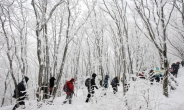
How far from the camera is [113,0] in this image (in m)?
6.33

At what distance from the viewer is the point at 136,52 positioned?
1273cm

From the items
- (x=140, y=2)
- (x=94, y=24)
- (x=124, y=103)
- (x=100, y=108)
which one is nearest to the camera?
(x=124, y=103)

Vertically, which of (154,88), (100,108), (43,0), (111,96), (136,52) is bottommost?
(100,108)

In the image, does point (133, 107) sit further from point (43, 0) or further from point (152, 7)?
point (152, 7)

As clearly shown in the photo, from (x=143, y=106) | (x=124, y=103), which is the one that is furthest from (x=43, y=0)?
(x=143, y=106)

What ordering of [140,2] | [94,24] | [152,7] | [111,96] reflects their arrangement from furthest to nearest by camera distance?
[94,24] < [152,7] < [140,2] < [111,96]

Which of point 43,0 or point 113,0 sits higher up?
point 113,0

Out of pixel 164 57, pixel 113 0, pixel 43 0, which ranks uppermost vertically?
pixel 113 0

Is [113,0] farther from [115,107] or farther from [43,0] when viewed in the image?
[115,107]

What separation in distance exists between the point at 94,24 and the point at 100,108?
25.0 ft

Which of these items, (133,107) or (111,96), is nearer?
(133,107)

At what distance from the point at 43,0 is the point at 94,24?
584 centimetres

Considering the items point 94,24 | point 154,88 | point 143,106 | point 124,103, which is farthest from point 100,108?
point 94,24

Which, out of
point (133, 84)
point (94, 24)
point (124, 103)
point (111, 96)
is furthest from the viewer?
point (94, 24)
